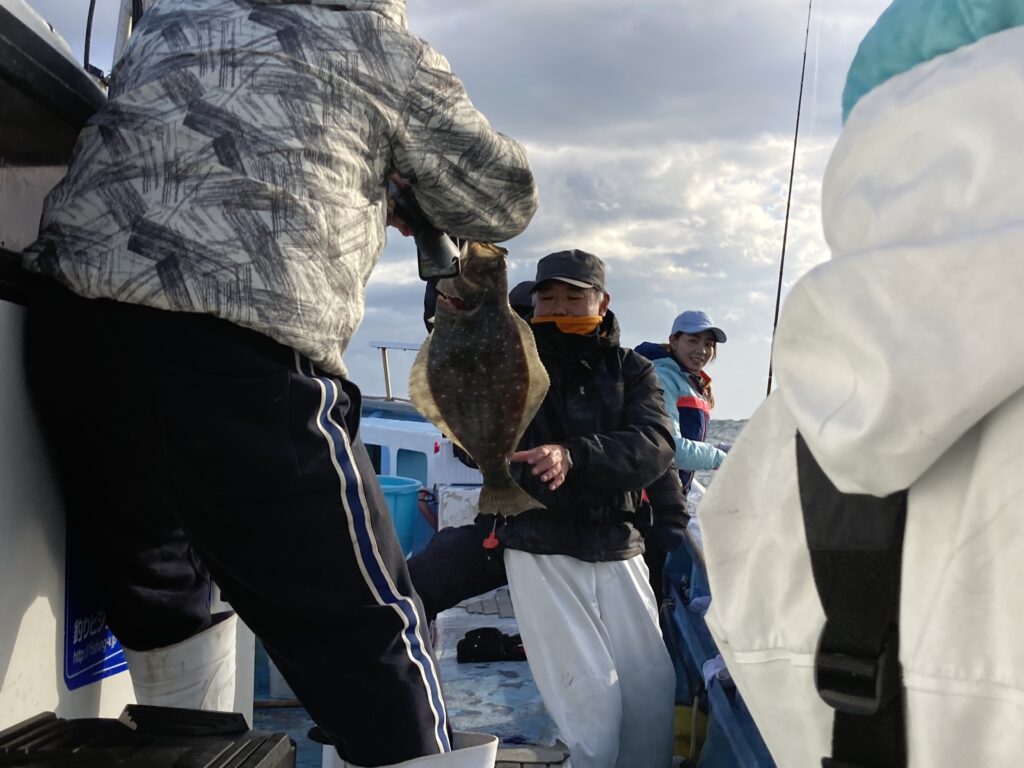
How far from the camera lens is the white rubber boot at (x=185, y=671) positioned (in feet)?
6.99

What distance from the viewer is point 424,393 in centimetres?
391

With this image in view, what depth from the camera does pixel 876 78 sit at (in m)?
0.93

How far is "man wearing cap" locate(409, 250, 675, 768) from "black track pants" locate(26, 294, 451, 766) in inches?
67.1

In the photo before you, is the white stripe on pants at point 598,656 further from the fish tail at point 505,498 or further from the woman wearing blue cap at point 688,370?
the woman wearing blue cap at point 688,370

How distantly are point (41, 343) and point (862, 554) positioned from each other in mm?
A: 1671

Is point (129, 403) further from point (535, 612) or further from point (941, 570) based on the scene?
point (535, 612)

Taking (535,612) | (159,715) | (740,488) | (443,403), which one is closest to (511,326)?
(443,403)

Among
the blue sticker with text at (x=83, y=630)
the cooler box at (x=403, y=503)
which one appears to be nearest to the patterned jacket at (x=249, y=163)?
the blue sticker with text at (x=83, y=630)

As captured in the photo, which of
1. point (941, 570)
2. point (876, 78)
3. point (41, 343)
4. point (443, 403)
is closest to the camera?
point (941, 570)

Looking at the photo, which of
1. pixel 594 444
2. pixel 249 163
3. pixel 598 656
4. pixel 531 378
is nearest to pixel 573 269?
pixel 531 378

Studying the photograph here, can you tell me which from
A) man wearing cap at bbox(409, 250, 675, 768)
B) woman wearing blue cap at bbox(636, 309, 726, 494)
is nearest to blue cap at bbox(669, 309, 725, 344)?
woman wearing blue cap at bbox(636, 309, 726, 494)

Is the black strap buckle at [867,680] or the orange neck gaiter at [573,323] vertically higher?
the orange neck gaiter at [573,323]

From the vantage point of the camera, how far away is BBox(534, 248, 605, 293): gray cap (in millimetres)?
4121

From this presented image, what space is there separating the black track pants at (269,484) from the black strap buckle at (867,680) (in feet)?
3.66
